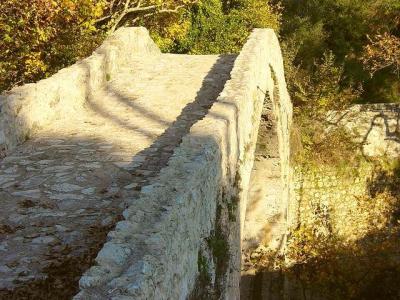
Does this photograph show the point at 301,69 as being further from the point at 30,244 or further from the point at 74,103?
the point at 30,244

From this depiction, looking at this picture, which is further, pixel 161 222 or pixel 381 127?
pixel 381 127

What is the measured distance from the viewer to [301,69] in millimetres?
16281

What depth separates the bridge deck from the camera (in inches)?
141

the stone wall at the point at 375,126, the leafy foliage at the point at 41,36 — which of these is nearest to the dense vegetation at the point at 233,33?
the leafy foliage at the point at 41,36

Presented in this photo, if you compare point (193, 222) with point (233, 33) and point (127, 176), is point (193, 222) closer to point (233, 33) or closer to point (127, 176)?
point (127, 176)

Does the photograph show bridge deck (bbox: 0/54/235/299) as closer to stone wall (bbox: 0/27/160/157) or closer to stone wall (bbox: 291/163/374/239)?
stone wall (bbox: 0/27/160/157)

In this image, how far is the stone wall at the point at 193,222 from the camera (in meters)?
2.76

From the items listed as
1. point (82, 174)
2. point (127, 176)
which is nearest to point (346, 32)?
point (127, 176)

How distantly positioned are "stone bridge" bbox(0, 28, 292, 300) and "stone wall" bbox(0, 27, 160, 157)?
2 cm

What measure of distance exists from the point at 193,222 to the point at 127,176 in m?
1.40

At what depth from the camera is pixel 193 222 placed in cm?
382

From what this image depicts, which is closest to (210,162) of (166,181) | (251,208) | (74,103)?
(166,181)

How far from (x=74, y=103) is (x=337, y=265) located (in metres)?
9.63

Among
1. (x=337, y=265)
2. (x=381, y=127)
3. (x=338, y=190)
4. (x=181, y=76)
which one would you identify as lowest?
(x=337, y=265)
